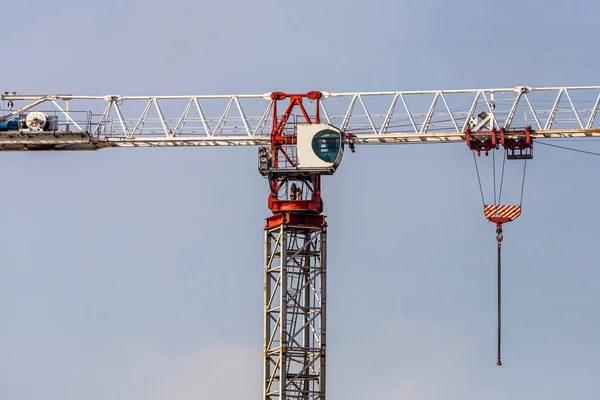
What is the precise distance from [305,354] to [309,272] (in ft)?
23.0

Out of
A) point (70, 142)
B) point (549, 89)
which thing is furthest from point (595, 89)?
point (70, 142)

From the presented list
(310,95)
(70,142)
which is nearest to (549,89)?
(310,95)

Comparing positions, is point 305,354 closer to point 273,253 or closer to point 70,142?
point 273,253

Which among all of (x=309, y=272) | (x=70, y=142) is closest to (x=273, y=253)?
(x=309, y=272)

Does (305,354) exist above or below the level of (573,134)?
below

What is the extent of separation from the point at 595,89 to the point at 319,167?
24399 millimetres

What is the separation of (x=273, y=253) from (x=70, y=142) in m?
21.0

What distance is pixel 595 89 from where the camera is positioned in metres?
187

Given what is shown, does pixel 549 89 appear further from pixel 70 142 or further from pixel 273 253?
pixel 70 142

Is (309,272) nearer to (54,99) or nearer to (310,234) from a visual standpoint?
(310,234)

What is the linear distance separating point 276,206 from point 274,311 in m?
8.94

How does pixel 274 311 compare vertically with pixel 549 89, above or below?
below

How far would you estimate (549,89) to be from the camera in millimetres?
188125

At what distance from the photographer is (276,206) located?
187375 millimetres
